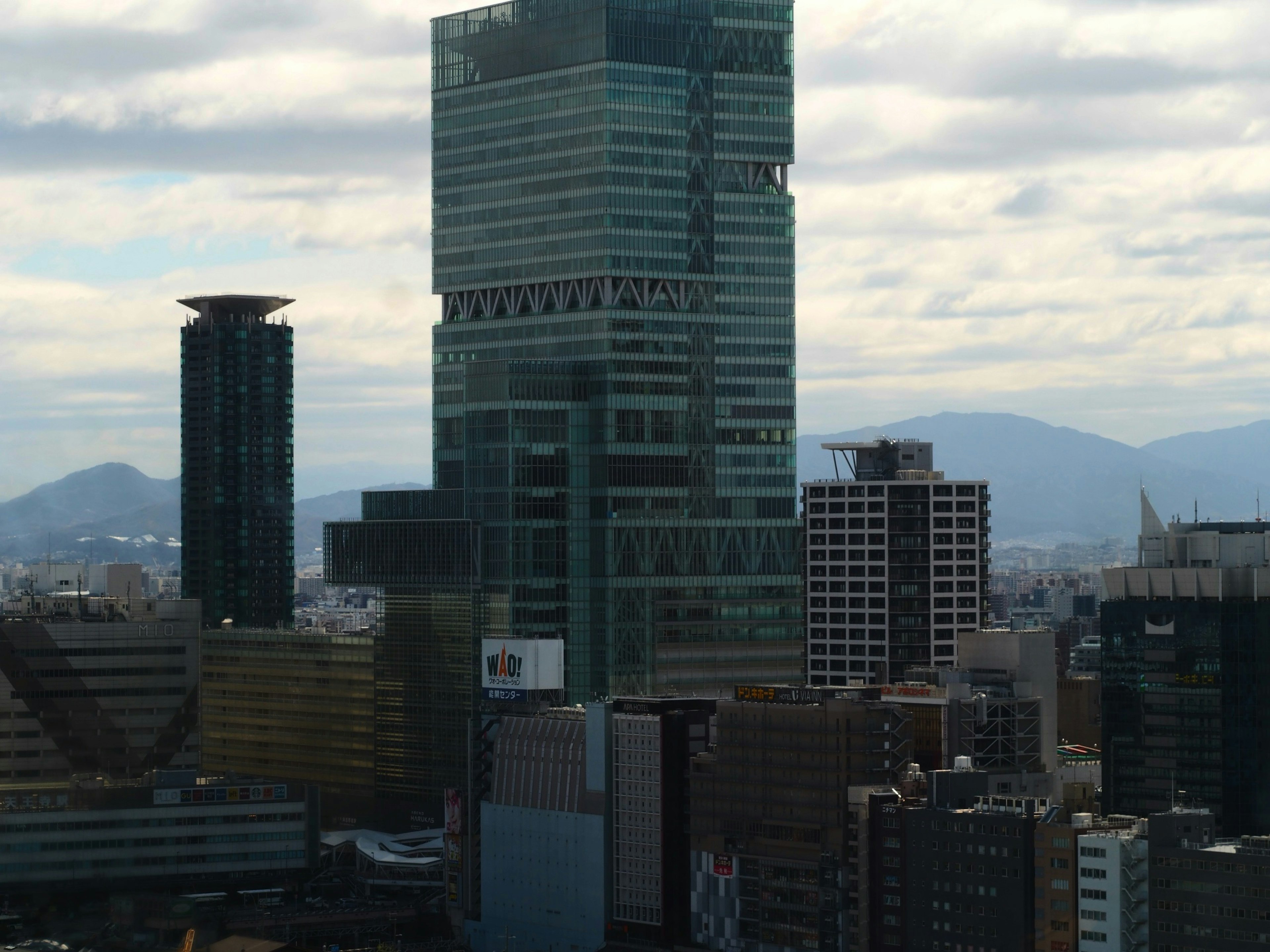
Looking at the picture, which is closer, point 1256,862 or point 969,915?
point 1256,862

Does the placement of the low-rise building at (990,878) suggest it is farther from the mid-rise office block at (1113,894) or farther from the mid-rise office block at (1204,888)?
the mid-rise office block at (1204,888)

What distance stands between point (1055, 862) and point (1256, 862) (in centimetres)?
1729

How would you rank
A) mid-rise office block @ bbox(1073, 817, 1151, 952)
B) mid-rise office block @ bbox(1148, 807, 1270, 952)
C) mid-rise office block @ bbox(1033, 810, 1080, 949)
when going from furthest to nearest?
mid-rise office block @ bbox(1033, 810, 1080, 949) < mid-rise office block @ bbox(1073, 817, 1151, 952) < mid-rise office block @ bbox(1148, 807, 1270, 952)

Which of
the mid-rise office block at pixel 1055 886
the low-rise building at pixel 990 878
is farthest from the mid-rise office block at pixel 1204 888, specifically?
the low-rise building at pixel 990 878

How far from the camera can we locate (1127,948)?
189m

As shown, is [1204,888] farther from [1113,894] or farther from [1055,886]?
[1055,886]

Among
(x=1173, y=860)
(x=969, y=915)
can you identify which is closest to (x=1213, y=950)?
(x=1173, y=860)

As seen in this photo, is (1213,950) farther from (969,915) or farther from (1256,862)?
(969,915)

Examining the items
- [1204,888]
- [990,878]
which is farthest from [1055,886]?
[1204,888]

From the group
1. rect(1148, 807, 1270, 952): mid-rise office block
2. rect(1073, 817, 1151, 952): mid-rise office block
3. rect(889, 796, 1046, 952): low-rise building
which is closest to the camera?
rect(1148, 807, 1270, 952): mid-rise office block

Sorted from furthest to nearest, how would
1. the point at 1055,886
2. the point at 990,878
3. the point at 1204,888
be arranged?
the point at 990,878 < the point at 1055,886 < the point at 1204,888

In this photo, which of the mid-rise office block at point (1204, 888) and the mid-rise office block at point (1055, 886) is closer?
the mid-rise office block at point (1204, 888)

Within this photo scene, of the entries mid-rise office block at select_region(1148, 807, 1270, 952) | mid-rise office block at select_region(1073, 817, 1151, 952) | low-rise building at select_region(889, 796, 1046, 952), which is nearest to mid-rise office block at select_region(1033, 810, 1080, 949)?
low-rise building at select_region(889, 796, 1046, 952)

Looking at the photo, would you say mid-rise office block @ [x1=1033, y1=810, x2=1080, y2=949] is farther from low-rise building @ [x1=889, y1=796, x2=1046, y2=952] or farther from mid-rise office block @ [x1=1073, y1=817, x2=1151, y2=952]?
mid-rise office block @ [x1=1073, y1=817, x2=1151, y2=952]
